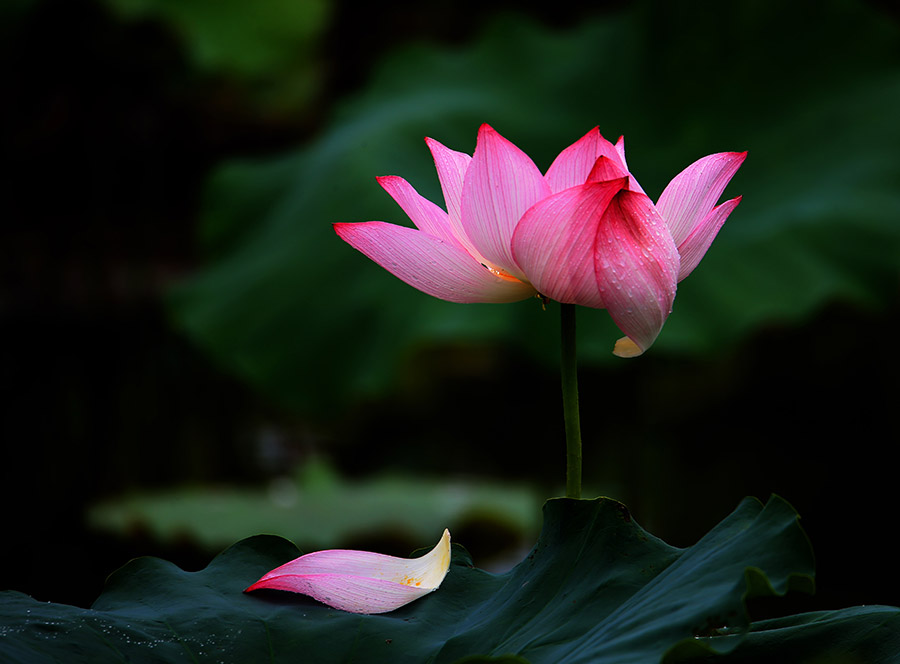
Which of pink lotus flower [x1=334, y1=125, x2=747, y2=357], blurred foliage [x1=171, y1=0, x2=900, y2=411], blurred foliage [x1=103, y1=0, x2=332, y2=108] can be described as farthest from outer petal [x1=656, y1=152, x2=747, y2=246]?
blurred foliage [x1=103, y1=0, x2=332, y2=108]

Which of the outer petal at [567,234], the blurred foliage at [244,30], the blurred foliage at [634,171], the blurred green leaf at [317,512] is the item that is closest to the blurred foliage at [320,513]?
the blurred green leaf at [317,512]

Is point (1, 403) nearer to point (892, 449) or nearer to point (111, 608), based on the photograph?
point (111, 608)

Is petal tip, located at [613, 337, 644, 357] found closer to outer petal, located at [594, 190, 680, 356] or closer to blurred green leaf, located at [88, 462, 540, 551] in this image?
outer petal, located at [594, 190, 680, 356]

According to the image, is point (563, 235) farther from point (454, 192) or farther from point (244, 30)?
point (244, 30)

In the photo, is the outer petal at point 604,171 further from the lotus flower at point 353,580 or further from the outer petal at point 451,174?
the lotus flower at point 353,580

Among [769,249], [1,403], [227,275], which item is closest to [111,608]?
[769,249]
